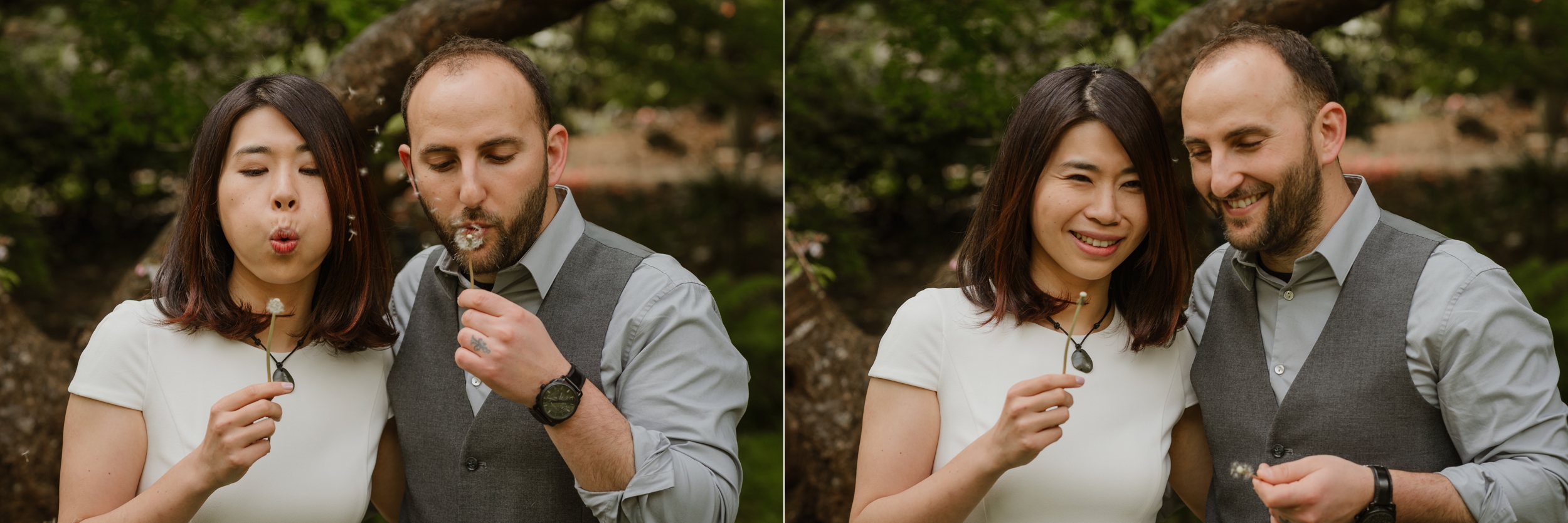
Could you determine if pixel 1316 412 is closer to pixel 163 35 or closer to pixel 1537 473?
pixel 1537 473

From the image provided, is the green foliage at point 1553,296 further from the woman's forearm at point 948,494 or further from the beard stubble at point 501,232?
the beard stubble at point 501,232

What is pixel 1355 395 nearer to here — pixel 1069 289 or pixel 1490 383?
pixel 1490 383

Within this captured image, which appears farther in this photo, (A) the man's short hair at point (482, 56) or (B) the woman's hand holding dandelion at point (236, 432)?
(A) the man's short hair at point (482, 56)

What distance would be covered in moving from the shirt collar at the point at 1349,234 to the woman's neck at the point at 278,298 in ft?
7.30

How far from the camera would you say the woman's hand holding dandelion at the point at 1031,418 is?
193cm

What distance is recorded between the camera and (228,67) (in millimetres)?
5965

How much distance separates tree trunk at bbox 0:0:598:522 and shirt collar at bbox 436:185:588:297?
1.69 m

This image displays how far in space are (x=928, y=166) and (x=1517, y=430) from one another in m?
3.87

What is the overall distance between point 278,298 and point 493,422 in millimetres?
588

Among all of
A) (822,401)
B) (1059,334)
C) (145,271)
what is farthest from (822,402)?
(145,271)

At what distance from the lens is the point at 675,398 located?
7.25ft

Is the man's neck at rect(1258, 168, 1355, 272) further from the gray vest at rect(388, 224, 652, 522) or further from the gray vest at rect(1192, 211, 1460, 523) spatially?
the gray vest at rect(388, 224, 652, 522)

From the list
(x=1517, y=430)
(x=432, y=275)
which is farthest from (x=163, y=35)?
(x=1517, y=430)

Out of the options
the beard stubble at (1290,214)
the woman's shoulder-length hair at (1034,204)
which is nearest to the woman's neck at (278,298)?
the woman's shoulder-length hair at (1034,204)
